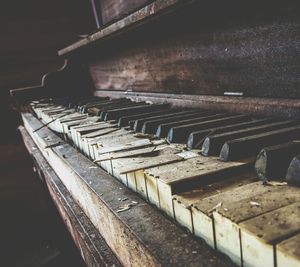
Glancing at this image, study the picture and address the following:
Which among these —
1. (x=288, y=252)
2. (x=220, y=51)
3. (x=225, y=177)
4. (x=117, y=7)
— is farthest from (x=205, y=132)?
(x=117, y=7)

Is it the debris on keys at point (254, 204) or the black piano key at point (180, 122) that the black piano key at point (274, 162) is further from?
the black piano key at point (180, 122)

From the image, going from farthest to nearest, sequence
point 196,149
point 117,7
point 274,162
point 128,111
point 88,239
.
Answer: point 117,7
point 128,111
point 88,239
point 196,149
point 274,162

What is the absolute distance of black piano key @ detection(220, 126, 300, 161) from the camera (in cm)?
85

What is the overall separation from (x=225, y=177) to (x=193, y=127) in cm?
47

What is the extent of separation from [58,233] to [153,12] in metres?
2.99

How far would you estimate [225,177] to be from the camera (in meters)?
0.77

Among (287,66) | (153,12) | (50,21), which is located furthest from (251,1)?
(50,21)

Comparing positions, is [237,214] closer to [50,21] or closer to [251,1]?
[251,1]

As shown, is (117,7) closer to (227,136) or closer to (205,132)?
(205,132)

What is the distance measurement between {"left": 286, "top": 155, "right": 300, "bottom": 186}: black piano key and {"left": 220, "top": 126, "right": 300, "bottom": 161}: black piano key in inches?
7.5

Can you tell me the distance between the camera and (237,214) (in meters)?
0.57

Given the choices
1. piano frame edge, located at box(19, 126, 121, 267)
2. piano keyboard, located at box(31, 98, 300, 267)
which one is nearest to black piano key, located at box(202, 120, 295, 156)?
piano keyboard, located at box(31, 98, 300, 267)

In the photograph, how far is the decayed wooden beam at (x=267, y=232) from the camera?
480mm

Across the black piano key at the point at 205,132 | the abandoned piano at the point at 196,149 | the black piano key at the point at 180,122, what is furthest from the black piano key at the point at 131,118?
the black piano key at the point at 205,132
